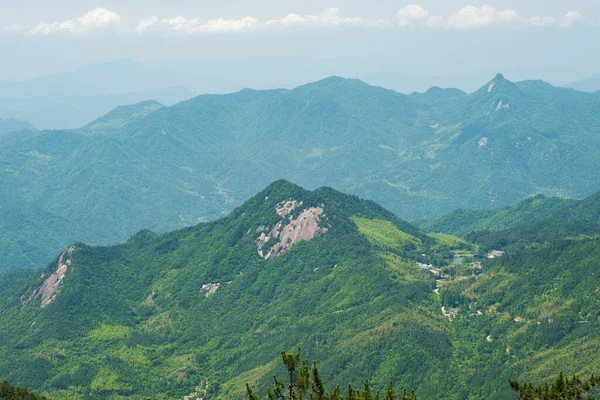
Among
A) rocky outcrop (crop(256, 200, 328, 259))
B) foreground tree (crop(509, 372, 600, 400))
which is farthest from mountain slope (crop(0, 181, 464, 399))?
foreground tree (crop(509, 372, 600, 400))

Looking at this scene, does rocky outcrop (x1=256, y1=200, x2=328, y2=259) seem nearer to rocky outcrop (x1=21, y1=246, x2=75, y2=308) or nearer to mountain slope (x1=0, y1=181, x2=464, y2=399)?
mountain slope (x1=0, y1=181, x2=464, y2=399)

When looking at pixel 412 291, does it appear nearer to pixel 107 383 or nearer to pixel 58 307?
pixel 107 383

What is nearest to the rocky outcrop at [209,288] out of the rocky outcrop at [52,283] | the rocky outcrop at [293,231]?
the rocky outcrop at [293,231]

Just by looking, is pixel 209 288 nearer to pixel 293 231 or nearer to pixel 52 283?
pixel 293 231

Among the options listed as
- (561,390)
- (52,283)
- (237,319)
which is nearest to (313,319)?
(237,319)

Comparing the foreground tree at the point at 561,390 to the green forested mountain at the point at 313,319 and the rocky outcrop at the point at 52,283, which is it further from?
the rocky outcrop at the point at 52,283
